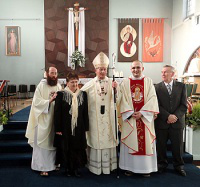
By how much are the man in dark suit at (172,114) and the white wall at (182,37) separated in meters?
6.31

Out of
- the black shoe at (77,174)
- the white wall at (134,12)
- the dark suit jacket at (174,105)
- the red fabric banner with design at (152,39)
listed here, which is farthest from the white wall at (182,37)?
the black shoe at (77,174)

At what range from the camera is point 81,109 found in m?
3.41

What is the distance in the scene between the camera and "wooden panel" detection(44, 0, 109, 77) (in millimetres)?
11086

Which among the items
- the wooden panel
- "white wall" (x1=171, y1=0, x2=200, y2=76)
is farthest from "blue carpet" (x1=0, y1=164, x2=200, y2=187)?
the wooden panel

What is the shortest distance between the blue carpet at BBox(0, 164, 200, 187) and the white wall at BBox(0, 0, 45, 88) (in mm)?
8165

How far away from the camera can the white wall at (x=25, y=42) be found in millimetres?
11086

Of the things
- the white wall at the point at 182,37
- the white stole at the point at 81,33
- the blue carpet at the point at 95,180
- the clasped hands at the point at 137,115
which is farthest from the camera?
the white stole at the point at 81,33

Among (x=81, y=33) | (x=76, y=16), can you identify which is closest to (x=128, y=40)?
(x=81, y=33)

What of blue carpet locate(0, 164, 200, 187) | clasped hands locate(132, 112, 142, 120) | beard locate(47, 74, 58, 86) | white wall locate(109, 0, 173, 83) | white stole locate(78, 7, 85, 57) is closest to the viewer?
blue carpet locate(0, 164, 200, 187)

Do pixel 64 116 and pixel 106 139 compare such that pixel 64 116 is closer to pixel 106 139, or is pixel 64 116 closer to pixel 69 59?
pixel 106 139

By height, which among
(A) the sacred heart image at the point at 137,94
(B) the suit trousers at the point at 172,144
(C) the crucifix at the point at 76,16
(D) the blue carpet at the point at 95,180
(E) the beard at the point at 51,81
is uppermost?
(C) the crucifix at the point at 76,16

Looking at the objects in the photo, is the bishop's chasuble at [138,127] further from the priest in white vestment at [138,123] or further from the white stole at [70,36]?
the white stole at [70,36]

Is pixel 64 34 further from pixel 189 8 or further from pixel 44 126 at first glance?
pixel 44 126

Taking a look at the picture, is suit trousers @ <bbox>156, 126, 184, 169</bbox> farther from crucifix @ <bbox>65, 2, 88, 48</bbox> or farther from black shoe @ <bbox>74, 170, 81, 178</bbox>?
crucifix @ <bbox>65, 2, 88, 48</bbox>
